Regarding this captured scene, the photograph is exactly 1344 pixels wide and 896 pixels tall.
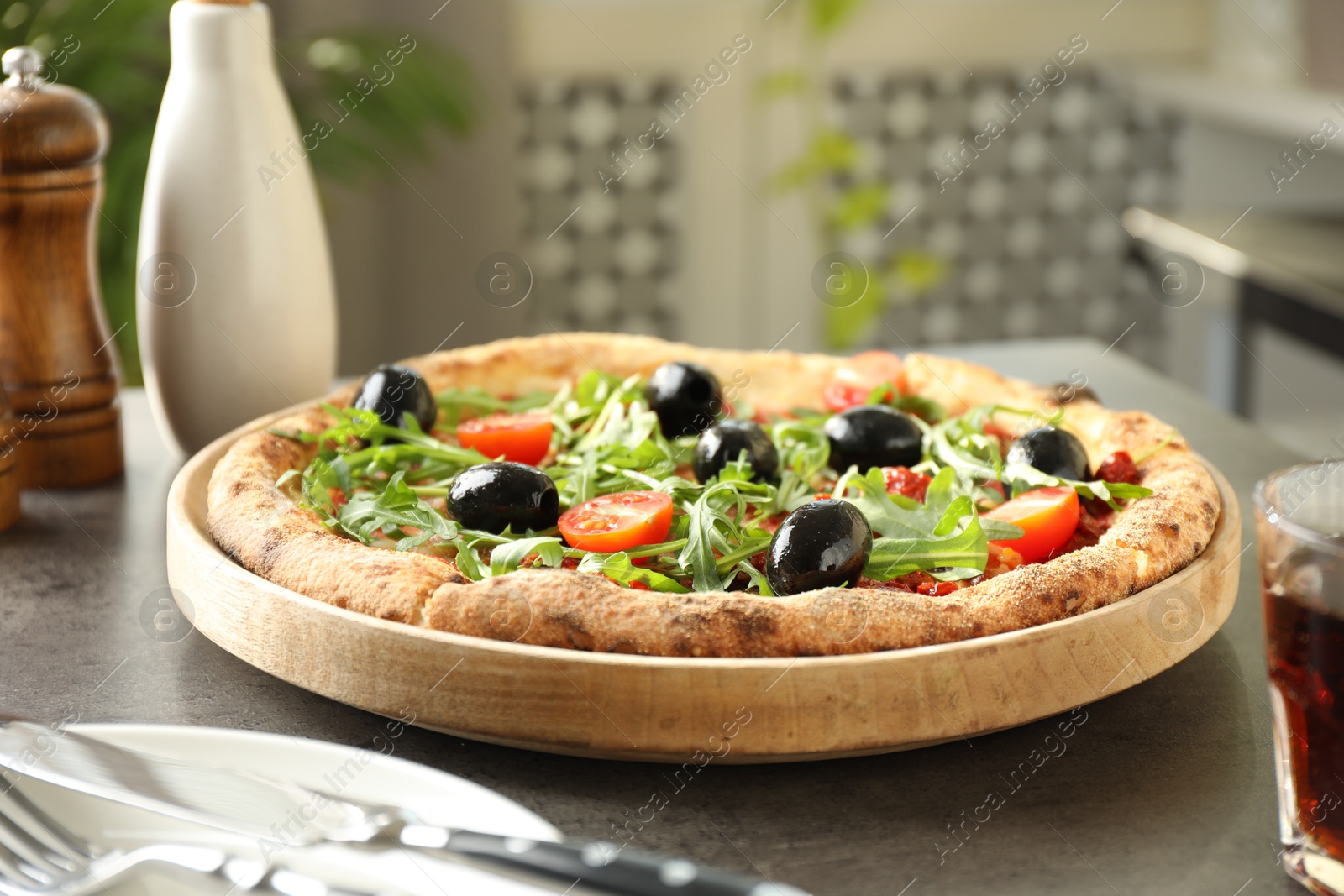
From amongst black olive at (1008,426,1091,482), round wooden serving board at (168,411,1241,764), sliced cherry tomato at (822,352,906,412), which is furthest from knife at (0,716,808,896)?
sliced cherry tomato at (822,352,906,412)

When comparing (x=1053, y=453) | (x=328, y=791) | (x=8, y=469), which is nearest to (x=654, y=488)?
(x=1053, y=453)

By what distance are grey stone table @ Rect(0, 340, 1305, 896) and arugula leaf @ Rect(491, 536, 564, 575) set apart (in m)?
0.17

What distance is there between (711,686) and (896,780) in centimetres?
17

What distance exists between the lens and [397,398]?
154 centimetres

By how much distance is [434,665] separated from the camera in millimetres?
963

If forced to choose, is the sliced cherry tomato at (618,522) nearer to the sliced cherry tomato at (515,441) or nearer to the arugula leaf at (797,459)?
the arugula leaf at (797,459)

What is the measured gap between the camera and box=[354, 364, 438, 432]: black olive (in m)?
1.53

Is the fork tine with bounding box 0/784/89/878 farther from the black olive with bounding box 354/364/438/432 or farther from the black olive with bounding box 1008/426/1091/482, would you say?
the black olive with bounding box 1008/426/1091/482

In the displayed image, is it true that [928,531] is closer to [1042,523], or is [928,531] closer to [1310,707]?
[1042,523]

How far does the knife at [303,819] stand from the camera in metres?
0.67

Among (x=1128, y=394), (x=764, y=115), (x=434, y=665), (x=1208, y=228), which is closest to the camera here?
(x=434, y=665)

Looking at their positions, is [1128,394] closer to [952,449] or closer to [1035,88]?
[952,449]

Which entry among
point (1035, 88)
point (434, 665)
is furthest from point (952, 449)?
point (1035, 88)

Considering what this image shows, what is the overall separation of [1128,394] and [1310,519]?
4.34 ft
